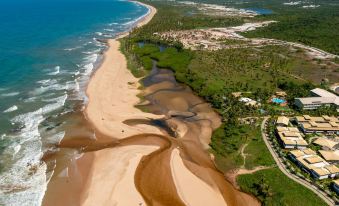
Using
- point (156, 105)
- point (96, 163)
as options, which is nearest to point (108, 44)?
point (156, 105)

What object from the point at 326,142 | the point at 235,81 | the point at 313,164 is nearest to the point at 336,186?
the point at 313,164

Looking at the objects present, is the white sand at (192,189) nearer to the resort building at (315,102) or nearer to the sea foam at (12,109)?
the resort building at (315,102)

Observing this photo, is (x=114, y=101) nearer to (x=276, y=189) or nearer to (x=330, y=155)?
(x=276, y=189)

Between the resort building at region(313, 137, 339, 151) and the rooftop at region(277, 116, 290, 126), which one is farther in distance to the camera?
the rooftop at region(277, 116, 290, 126)

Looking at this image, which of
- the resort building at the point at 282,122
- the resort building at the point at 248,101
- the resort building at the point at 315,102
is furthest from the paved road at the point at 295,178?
the resort building at the point at 315,102

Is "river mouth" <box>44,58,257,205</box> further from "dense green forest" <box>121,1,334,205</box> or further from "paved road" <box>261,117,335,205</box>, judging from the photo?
"paved road" <box>261,117,335,205</box>

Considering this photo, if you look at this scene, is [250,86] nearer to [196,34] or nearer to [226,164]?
[226,164]

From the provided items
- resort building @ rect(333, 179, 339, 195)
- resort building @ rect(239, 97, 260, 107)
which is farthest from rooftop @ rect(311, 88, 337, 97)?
resort building @ rect(333, 179, 339, 195)
